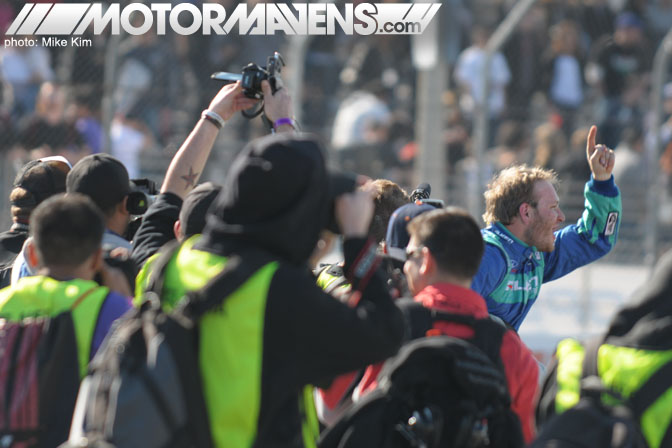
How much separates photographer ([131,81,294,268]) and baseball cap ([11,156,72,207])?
1.66ft

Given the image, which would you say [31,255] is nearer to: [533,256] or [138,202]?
[138,202]

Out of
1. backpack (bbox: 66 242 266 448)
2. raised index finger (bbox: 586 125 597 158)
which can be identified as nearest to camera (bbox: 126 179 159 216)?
backpack (bbox: 66 242 266 448)

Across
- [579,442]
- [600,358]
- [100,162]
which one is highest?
[100,162]

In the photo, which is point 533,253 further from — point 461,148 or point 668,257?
point 461,148

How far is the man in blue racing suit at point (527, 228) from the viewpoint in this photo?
4.70 meters

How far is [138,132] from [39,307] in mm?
6498

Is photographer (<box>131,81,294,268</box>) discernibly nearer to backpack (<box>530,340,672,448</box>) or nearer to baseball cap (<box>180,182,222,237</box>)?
baseball cap (<box>180,182,222,237</box>)

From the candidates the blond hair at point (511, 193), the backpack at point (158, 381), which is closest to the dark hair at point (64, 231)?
the backpack at point (158, 381)

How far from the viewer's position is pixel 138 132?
9.37 meters

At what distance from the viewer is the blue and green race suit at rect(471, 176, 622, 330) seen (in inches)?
183

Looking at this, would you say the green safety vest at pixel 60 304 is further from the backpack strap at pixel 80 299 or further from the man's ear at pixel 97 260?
the man's ear at pixel 97 260

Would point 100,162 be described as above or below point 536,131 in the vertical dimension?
A: below

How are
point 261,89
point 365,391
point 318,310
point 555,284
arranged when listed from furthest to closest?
point 555,284 → point 261,89 → point 365,391 → point 318,310

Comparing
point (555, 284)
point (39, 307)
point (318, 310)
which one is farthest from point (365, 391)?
point (555, 284)
